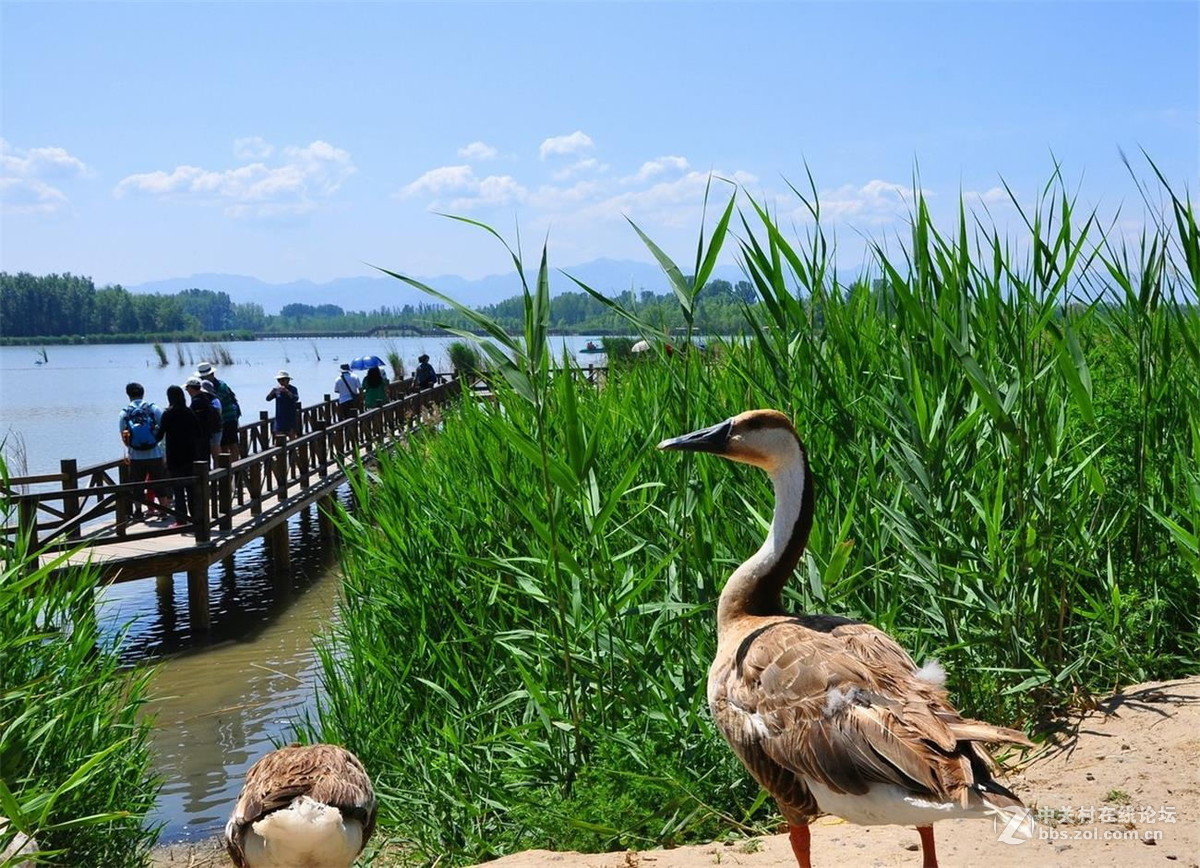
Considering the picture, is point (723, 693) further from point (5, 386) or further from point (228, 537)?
point (5, 386)

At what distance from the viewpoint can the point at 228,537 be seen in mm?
14055

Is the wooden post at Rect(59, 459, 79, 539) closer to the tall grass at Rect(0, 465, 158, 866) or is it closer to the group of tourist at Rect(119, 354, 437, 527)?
the group of tourist at Rect(119, 354, 437, 527)

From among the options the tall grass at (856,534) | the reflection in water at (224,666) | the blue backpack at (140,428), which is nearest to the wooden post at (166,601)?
the reflection in water at (224,666)

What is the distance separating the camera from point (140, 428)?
14.0 m

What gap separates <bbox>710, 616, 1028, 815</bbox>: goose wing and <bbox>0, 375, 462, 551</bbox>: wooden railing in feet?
18.2

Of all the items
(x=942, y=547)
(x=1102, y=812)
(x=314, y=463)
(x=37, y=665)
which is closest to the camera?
(x=1102, y=812)

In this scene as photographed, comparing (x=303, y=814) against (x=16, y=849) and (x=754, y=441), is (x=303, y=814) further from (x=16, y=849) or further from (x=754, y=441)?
(x=754, y=441)

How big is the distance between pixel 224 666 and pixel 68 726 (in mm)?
7996

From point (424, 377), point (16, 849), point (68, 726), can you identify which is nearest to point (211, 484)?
point (68, 726)

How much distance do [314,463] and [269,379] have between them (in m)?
74.3

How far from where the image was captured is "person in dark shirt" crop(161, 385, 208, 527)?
13.7 meters

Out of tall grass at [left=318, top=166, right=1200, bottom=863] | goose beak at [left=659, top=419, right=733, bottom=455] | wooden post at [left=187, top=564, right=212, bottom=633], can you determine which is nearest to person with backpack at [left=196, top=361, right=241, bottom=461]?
wooden post at [left=187, top=564, right=212, bottom=633]

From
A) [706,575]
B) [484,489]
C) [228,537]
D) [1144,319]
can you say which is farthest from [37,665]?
[228,537]

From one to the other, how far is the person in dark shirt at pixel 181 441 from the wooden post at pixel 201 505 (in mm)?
159
